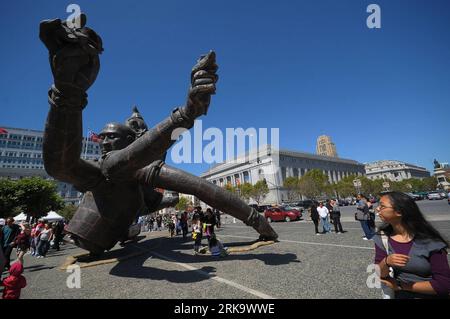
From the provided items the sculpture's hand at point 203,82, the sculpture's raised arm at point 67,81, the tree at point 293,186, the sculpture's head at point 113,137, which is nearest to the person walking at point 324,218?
the sculpture's head at point 113,137

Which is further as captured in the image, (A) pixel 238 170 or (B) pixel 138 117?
(A) pixel 238 170

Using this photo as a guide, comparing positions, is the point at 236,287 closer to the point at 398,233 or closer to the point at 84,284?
the point at 398,233

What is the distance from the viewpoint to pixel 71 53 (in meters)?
3.42

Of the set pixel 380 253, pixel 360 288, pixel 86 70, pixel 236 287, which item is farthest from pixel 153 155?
pixel 360 288

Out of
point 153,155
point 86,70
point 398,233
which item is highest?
point 86,70

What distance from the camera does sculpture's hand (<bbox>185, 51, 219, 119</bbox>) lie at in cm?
393

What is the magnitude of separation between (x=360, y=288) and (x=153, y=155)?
4353mm

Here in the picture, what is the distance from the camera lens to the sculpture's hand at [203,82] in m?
3.93

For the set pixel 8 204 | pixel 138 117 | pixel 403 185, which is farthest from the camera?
pixel 403 185

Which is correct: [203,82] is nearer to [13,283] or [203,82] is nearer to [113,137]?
[13,283]

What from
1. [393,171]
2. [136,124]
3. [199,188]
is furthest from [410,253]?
[393,171]

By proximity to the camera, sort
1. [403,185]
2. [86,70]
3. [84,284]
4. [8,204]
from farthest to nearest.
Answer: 1. [403,185]
2. [8,204]
3. [84,284]
4. [86,70]

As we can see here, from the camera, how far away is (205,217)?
8.88 meters

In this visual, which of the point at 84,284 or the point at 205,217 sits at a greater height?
the point at 205,217
